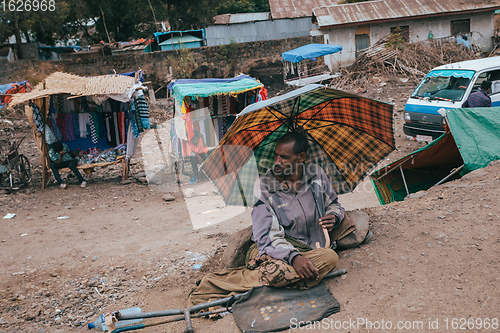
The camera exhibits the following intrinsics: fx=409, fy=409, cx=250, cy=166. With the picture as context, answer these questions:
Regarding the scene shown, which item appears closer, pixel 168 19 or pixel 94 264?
pixel 94 264

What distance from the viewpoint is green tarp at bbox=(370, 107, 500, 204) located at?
5383mm

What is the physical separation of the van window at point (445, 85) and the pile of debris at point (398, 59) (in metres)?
6.33

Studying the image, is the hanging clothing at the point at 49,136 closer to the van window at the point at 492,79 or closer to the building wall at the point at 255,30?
the van window at the point at 492,79

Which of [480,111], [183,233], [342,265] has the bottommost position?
[183,233]

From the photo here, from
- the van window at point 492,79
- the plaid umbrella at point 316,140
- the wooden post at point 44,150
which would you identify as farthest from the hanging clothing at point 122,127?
the van window at point 492,79

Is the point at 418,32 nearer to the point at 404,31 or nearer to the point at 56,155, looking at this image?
the point at 404,31

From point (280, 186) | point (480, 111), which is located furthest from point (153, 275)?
point (480, 111)

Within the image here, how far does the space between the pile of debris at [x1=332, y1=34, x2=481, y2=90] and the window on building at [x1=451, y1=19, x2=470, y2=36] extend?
67.7 inches

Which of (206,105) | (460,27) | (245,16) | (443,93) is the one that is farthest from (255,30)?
(443,93)

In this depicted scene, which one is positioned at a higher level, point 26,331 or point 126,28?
point 126,28

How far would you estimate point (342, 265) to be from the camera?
3.27 metres

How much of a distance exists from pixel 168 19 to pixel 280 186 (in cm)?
2523

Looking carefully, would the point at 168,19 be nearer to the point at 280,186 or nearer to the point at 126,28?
the point at 126,28

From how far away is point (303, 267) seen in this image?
2852mm
